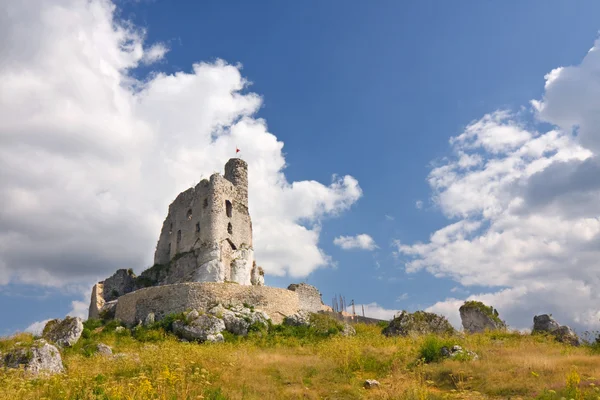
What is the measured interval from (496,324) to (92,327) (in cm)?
2753

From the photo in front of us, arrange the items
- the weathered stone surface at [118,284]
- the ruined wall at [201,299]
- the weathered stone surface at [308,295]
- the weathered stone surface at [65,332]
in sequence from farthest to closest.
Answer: the weathered stone surface at [308,295], the weathered stone surface at [118,284], the ruined wall at [201,299], the weathered stone surface at [65,332]

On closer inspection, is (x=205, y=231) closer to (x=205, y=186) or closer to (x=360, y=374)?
(x=205, y=186)

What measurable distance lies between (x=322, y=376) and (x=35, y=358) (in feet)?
28.7

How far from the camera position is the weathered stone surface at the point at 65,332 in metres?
23.6

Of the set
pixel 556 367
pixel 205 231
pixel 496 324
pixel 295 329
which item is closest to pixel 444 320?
pixel 496 324

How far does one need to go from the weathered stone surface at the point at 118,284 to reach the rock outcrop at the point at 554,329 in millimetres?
35284

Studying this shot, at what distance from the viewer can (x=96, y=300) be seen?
41.2 meters

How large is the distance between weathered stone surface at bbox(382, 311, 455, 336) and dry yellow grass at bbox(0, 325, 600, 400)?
9855mm

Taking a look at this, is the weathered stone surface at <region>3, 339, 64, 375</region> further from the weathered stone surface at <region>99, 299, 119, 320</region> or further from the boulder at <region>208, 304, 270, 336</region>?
the weathered stone surface at <region>99, 299, 119, 320</region>

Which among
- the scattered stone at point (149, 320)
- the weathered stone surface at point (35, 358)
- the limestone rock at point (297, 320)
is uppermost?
the scattered stone at point (149, 320)

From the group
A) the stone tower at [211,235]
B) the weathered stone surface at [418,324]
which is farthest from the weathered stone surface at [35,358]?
the stone tower at [211,235]

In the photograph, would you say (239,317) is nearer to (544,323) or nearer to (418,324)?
(418,324)

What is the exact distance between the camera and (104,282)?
1720 inches

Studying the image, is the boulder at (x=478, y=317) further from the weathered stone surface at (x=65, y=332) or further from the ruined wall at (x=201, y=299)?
the weathered stone surface at (x=65, y=332)
